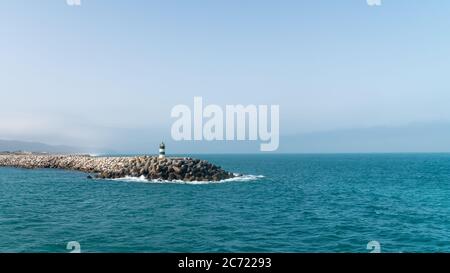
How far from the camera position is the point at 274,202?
94.4 ft

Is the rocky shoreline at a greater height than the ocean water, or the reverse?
the rocky shoreline

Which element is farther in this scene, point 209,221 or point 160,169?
point 160,169

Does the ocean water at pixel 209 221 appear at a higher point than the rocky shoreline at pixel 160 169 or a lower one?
lower

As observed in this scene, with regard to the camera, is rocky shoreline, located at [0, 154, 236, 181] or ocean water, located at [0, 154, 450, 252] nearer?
ocean water, located at [0, 154, 450, 252]

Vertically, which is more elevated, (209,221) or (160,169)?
(160,169)

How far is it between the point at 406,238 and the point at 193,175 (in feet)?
101

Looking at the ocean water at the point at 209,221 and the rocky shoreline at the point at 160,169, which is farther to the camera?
the rocky shoreline at the point at 160,169
